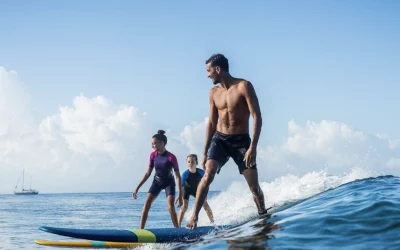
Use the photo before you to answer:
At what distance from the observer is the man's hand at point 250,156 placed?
6992 millimetres

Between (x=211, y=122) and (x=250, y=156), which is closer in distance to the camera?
(x=250, y=156)

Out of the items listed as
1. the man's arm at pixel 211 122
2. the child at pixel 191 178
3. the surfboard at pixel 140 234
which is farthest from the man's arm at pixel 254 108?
the child at pixel 191 178

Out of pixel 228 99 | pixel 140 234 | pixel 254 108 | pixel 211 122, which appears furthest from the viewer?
pixel 211 122

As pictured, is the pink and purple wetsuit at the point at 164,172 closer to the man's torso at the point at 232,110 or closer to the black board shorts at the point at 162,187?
the black board shorts at the point at 162,187

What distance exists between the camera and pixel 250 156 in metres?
7.00

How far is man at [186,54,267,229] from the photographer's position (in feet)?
23.0

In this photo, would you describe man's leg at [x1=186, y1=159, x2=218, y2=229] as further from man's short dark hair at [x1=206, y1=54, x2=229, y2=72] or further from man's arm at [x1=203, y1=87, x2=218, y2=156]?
man's short dark hair at [x1=206, y1=54, x2=229, y2=72]

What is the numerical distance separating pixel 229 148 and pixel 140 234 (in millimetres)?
1831

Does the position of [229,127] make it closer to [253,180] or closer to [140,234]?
[253,180]

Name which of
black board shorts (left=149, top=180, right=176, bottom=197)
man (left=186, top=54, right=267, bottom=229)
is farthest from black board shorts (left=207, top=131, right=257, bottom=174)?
black board shorts (left=149, top=180, right=176, bottom=197)

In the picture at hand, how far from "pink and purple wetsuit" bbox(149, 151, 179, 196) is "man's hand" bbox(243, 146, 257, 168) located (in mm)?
3040

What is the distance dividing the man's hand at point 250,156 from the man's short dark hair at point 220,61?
1.21 m

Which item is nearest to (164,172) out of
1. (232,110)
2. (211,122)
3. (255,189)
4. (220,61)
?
(211,122)

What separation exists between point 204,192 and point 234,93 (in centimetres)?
147
